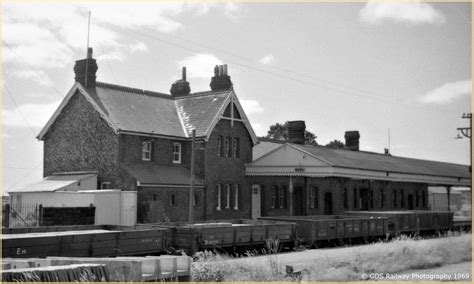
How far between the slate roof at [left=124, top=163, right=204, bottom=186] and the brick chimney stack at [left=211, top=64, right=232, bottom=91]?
284 inches

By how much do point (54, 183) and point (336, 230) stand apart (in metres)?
14.6

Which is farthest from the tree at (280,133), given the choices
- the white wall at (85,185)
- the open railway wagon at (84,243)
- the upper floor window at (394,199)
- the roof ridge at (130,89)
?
the open railway wagon at (84,243)

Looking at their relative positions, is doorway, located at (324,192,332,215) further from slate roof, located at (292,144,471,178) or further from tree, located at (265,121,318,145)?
tree, located at (265,121,318,145)

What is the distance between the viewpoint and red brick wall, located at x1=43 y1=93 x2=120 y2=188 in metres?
31.0

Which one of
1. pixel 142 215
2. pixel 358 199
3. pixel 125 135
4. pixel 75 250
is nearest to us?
pixel 75 250

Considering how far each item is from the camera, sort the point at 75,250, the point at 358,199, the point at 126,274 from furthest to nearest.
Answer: the point at 358,199 → the point at 75,250 → the point at 126,274

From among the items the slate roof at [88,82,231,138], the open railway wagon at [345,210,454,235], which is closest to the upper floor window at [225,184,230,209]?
the slate roof at [88,82,231,138]

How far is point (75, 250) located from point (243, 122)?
74.3 feet

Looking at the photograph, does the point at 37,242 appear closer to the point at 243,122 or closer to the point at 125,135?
the point at 125,135

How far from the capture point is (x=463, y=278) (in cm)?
1439

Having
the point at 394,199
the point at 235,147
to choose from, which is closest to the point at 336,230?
the point at 235,147

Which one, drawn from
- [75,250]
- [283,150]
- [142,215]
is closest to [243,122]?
[283,150]

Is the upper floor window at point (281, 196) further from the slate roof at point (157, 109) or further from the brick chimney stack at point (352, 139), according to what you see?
the brick chimney stack at point (352, 139)

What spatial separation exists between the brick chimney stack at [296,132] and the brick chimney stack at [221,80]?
24.0 ft
